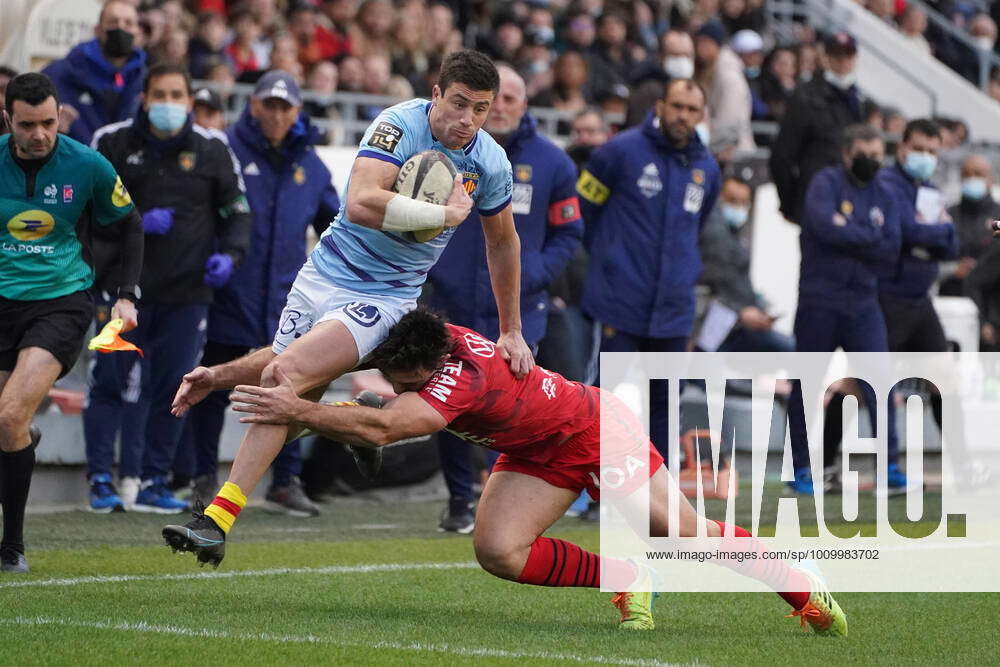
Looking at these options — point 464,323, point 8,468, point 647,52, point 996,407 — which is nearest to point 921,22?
point 647,52

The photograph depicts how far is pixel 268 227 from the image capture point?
1025 centimetres

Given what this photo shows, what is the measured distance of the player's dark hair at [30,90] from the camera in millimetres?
7316

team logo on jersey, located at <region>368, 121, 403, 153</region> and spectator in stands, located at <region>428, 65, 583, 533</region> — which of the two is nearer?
team logo on jersey, located at <region>368, 121, 403, 153</region>

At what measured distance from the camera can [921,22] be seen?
72.0ft

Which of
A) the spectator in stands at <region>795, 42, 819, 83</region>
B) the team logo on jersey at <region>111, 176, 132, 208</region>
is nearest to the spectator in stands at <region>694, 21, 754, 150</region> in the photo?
the spectator in stands at <region>795, 42, 819, 83</region>

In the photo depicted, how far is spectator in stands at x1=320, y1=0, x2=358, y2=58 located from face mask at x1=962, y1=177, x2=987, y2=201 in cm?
571

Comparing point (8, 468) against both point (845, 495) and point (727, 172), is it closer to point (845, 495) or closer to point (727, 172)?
point (845, 495)

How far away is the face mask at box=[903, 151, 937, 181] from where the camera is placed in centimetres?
1204

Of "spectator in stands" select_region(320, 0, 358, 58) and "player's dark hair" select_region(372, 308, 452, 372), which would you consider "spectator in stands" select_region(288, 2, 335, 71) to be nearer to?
"spectator in stands" select_region(320, 0, 358, 58)

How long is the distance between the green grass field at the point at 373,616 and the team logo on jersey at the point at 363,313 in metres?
1.17

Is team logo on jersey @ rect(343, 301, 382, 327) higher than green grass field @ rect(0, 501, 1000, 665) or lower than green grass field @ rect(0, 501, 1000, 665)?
higher

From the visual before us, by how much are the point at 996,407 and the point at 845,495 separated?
2660 millimetres

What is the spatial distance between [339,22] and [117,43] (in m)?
5.21

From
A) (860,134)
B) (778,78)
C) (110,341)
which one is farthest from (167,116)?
(778,78)
